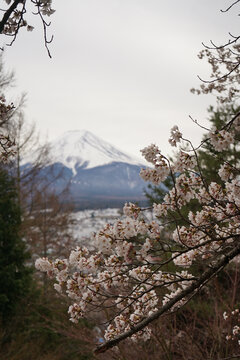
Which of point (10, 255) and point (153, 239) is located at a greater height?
point (153, 239)

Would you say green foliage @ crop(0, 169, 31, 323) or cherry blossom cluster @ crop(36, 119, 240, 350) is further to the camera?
green foliage @ crop(0, 169, 31, 323)

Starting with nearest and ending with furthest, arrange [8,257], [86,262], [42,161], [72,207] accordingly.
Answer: [86,262] → [8,257] → [42,161] → [72,207]

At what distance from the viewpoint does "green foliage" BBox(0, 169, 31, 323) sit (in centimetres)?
794

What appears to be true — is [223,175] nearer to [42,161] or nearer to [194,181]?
[194,181]

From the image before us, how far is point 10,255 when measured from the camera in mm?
8352

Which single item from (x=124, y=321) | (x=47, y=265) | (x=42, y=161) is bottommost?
(x=124, y=321)

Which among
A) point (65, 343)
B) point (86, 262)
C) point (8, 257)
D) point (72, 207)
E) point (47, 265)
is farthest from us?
point (72, 207)

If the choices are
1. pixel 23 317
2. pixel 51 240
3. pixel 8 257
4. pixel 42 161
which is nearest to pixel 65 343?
Result: pixel 23 317

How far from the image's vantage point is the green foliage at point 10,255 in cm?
794

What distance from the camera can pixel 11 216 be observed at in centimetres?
868

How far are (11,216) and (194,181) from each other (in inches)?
288

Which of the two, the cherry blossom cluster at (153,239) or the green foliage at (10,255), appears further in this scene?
the green foliage at (10,255)

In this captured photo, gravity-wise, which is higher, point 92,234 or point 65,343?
point 92,234

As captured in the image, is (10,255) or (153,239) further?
(10,255)
